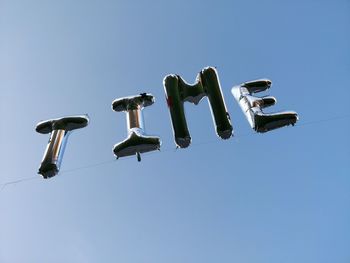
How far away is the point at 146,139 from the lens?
4.00 m

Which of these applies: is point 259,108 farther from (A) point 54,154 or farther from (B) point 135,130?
(A) point 54,154

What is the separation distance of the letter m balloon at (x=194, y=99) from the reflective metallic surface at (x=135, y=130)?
1.01 feet

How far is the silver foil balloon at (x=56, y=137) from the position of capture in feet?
13.3

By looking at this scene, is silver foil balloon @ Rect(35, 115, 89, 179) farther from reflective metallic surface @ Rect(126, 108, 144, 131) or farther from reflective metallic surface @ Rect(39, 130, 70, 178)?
reflective metallic surface @ Rect(126, 108, 144, 131)

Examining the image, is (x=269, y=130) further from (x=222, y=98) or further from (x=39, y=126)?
(x=39, y=126)

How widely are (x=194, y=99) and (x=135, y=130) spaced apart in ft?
3.15

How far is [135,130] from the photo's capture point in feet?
13.8

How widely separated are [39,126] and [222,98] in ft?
8.26

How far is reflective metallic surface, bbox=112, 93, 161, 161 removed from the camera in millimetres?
3988

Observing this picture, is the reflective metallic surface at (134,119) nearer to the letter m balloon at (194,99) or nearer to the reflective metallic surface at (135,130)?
the reflective metallic surface at (135,130)

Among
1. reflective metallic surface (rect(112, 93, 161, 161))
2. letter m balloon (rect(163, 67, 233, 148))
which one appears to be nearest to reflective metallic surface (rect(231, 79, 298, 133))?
letter m balloon (rect(163, 67, 233, 148))

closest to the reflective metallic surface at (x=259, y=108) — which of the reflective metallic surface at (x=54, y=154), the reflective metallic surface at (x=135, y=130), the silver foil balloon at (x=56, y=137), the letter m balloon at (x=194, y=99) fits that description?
the letter m balloon at (x=194, y=99)

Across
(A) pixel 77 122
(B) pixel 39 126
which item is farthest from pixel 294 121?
(B) pixel 39 126

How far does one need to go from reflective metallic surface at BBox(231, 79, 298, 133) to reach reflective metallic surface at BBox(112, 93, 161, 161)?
3.88 ft
